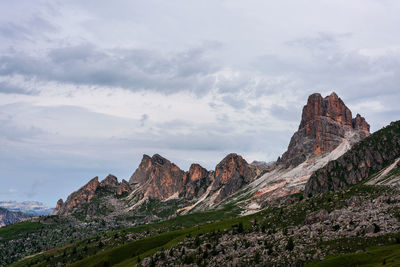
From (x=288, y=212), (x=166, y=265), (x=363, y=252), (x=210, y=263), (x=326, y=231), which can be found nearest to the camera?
(x=363, y=252)

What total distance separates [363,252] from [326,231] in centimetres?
2574

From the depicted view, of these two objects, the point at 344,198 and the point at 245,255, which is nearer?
the point at 245,255

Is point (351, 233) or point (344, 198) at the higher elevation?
point (344, 198)

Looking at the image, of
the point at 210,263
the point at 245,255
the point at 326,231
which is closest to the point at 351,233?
the point at 326,231

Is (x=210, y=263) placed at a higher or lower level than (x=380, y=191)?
lower

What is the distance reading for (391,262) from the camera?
81125 millimetres

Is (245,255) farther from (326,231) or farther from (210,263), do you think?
(326,231)

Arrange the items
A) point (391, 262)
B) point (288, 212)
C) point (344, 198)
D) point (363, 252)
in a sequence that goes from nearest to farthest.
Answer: point (391, 262), point (363, 252), point (344, 198), point (288, 212)

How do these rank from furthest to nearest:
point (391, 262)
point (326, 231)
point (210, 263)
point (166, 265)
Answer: point (166, 265), point (210, 263), point (326, 231), point (391, 262)

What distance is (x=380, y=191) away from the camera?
154m

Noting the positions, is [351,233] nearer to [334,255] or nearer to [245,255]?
[334,255]

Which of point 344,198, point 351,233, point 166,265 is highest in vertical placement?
point 344,198

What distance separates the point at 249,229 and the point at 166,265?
45764 mm

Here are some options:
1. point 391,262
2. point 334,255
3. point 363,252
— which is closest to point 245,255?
point 334,255
